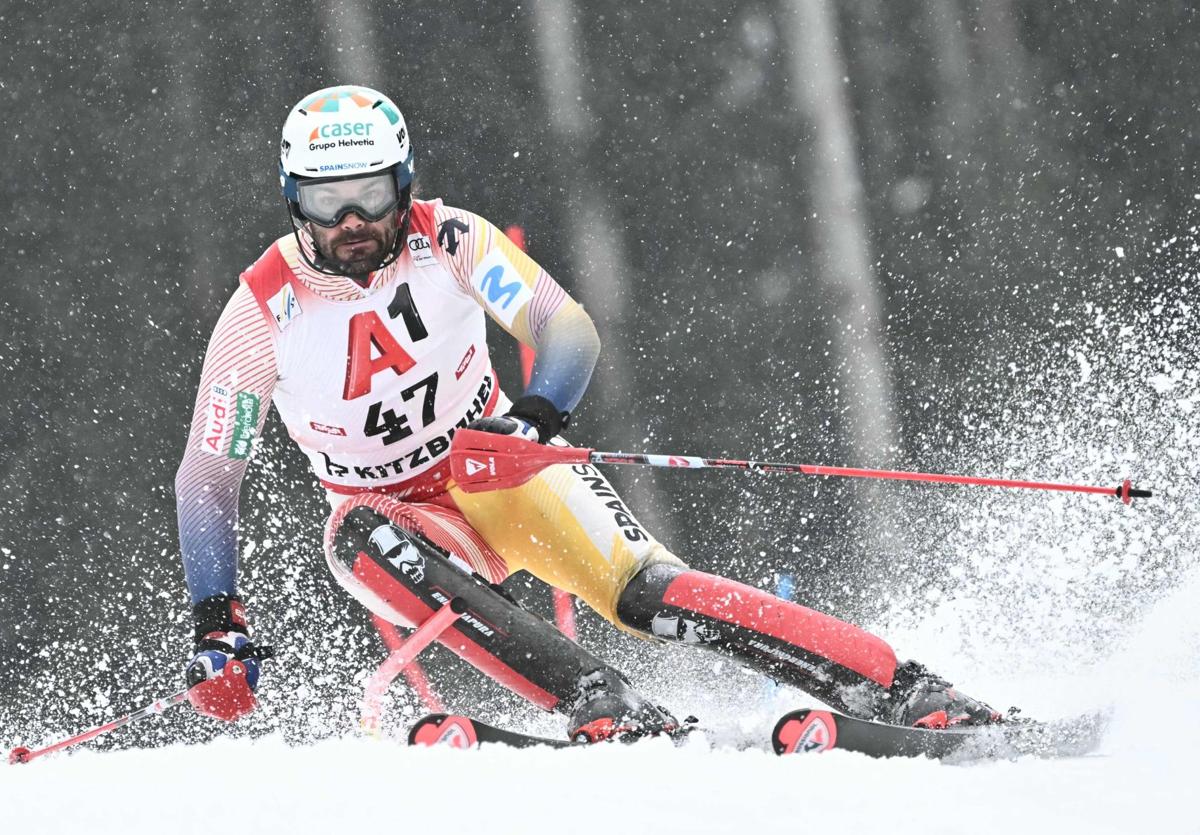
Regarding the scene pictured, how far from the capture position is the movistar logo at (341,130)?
2.58 metres

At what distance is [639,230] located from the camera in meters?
4.34

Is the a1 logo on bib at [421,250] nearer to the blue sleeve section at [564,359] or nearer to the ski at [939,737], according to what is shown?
the blue sleeve section at [564,359]

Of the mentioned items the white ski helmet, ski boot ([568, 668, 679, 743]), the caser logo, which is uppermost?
the white ski helmet

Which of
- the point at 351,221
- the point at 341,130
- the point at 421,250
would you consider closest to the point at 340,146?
the point at 341,130

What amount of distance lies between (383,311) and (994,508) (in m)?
2.24

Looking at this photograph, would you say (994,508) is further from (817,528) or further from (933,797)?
(933,797)

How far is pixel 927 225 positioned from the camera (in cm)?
448

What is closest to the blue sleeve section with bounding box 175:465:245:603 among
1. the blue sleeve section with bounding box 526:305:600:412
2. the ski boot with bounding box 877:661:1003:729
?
the blue sleeve section with bounding box 526:305:600:412

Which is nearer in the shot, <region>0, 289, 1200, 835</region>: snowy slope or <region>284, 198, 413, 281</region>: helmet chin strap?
<region>0, 289, 1200, 835</region>: snowy slope

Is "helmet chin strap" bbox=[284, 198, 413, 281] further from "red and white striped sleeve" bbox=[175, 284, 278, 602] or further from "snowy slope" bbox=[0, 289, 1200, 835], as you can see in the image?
"snowy slope" bbox=[0, 289, 1200, 835]

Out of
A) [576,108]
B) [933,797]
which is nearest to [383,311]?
[933,797]

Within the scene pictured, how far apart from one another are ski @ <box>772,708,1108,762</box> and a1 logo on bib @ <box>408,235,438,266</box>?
3.87 feet

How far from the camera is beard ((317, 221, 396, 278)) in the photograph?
2625 millimetres

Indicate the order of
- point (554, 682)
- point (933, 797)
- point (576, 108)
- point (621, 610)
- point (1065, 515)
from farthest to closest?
point (576, 108), point (1065, 515), point (621, 610), point (554, 682), point (933, 797)
